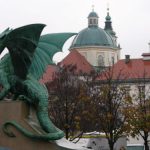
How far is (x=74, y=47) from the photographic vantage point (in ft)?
274

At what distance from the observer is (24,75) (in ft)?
43.5

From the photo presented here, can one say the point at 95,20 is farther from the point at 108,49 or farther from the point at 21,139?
the point at 21,139

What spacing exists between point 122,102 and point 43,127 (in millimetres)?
16371

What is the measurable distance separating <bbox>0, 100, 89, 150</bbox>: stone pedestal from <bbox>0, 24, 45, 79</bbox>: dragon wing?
84 cm

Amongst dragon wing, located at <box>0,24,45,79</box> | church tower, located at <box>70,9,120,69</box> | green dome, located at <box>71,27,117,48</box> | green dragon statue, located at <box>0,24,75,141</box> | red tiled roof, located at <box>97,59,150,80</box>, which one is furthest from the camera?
green dome, located at <box>71,27,117,48</box>

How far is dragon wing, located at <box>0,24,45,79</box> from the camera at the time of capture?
12977 mm

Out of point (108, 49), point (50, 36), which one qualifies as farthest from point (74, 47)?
point (50, 36)

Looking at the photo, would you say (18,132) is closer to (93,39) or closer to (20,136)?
(20,136)

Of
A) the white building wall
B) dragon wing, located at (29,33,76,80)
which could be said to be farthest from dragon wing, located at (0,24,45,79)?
the white building wall

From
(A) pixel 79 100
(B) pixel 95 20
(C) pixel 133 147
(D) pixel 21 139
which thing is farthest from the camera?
(B) pixel 95 20

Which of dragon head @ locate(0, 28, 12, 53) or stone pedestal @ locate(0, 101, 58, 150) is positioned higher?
dragon head @ locate(0, 28, 12, 53)

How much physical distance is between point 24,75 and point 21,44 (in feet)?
2.44

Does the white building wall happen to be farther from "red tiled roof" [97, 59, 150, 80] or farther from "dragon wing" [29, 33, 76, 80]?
"dragon wing" [29, 33, 76, 80]

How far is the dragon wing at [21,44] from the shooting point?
42.6 ft
